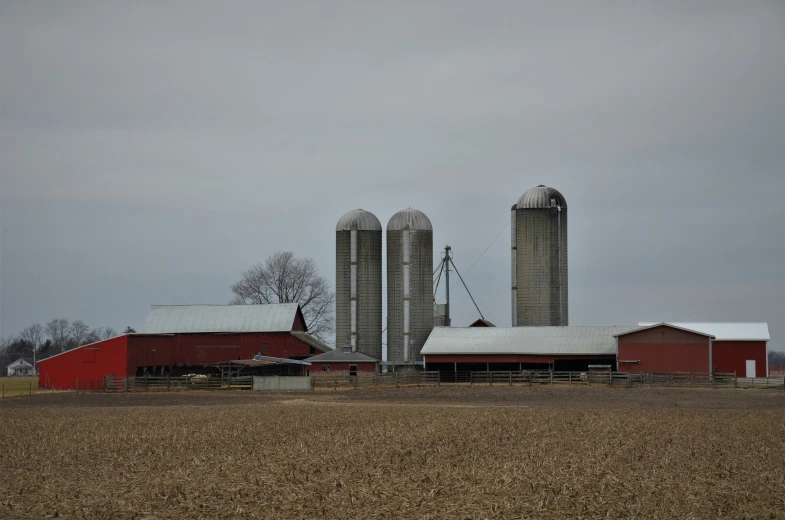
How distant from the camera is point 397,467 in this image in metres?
17.8

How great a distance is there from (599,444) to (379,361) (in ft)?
130

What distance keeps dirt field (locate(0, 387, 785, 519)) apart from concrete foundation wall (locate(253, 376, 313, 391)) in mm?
18141

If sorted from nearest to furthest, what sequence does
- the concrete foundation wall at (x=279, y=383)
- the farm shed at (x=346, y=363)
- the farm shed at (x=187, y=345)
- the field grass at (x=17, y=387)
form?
1. the field grass at (x=17, y=387)
2. the concrete foundation wall at (x=279, y=383)
3. the farm shed at (x=187, y=345)
4. the farm shed at (x=346, y=363)

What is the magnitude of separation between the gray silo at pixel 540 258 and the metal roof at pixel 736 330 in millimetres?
5948

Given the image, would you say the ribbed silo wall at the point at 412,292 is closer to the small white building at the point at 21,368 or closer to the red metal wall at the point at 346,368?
the red metal wall at the point at 346,368

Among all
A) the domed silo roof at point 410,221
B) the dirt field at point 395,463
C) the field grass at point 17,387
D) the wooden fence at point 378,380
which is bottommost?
Answer: the field grass at point 17,387

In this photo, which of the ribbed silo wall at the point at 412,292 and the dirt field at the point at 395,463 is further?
the ribbed silo wall at the point at 412,292

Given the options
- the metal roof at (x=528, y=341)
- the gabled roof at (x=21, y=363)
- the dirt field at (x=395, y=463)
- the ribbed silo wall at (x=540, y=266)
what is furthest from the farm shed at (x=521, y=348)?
the gabled roof at (x=21, y=363)

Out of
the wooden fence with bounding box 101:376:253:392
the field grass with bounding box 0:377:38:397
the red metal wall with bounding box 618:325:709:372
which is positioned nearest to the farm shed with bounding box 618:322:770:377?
the red metal wall with bounding box 618:325:709:372

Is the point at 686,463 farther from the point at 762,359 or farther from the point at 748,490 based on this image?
the point at 762,359

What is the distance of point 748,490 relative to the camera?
15.4 m

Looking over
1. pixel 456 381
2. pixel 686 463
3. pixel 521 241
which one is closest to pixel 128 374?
pixel 456 381

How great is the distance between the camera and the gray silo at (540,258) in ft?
198

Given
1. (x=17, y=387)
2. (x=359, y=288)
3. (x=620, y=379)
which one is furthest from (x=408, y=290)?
(x=17, y=387)
